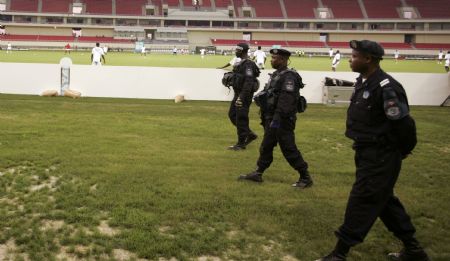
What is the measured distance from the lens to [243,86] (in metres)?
8.66

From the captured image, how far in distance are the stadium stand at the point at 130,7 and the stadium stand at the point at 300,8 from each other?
78.3 feet

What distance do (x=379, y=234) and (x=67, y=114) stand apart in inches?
389

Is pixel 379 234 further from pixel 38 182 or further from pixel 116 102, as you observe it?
pixel 116 102

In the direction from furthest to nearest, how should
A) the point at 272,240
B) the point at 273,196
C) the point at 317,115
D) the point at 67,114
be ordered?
the point at 317,115
the point at 67,114
the point at 273,196
the point at 272,240

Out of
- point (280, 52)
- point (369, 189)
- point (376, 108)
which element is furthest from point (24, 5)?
point (369, 189)

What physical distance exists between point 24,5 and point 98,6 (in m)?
11.4

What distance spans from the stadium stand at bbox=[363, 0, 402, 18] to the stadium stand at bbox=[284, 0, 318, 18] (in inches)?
348

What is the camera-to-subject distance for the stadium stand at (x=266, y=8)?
7719cm

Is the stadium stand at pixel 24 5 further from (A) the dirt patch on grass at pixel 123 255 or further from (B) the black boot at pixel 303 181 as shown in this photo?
(A) the dirt patch on grass at pixel 123 255

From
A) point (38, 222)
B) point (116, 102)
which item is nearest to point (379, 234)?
point (38, 222)

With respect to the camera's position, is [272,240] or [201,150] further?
[201,150]

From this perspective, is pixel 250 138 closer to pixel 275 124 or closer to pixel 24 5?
pixel 275 124

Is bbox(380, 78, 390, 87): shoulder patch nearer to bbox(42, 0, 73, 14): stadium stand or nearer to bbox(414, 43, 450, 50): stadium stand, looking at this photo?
bbox(414, 43, 450, 50): stadium stand

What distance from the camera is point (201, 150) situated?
29.3ft
